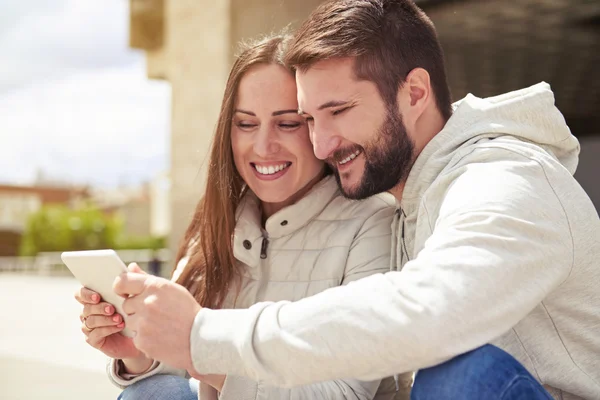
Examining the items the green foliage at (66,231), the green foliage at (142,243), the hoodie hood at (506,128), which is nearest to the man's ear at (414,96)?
the hoodie hood at (506,128)

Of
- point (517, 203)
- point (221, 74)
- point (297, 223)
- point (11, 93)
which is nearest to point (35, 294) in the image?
point (221, 74)

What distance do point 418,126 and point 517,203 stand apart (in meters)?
0.58

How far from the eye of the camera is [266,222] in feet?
7.37

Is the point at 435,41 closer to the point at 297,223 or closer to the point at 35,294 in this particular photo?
the point at 297,223

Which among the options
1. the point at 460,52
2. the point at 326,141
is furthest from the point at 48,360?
the point at 326,141

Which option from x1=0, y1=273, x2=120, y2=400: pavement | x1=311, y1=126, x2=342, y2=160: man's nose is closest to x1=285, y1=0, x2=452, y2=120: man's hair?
x1=311, y1=126, x2=342, y2=160: man's nose

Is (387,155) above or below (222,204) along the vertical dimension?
above

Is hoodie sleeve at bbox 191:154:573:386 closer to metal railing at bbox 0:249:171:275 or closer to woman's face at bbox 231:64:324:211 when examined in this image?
woman's face at bbox 231:64:324:211

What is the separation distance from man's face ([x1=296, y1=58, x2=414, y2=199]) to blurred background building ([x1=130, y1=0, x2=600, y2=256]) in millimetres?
3538

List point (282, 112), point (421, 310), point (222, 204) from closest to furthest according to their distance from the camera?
point (421, 310), point (282, 112), point (222, 204)

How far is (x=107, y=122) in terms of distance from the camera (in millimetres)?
123688

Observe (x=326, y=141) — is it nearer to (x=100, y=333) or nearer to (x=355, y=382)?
(x=355, y=382)

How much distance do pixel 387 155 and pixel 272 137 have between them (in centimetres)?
46

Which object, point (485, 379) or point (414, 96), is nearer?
point (485, 379)
